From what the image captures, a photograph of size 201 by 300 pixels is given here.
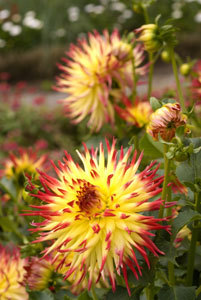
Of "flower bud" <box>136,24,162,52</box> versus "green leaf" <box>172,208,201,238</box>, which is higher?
"flower bud" <box>136,24,162,52</box>

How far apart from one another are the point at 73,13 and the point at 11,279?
465 centimetres

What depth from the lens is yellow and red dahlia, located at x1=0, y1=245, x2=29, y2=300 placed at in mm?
579

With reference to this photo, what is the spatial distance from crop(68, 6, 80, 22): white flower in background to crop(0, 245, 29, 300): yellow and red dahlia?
15.1 ft

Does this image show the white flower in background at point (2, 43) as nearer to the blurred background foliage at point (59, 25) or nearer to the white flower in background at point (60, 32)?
the blurred background foliage at point (59, 25)

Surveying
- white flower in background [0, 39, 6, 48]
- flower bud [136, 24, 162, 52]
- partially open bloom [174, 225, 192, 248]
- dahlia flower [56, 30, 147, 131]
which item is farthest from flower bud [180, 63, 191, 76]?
white flower in background [0, 39, 6, 48]

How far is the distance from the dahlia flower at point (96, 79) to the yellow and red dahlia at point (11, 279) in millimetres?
272

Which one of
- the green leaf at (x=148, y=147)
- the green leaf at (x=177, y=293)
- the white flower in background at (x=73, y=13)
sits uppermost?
the white flower in background at (x=73, y=13)

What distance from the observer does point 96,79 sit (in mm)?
799

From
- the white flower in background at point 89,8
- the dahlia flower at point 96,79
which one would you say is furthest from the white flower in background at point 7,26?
the dahlia flower at point 96,79

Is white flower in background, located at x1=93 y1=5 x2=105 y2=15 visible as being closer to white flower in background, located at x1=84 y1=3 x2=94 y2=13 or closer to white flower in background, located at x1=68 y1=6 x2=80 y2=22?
white flower in background, located at x1=84 y1=3 x2=94 y2=13

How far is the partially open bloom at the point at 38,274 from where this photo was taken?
530 mm

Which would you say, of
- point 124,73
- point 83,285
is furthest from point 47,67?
point 83,285

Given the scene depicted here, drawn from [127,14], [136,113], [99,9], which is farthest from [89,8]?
[136,113]

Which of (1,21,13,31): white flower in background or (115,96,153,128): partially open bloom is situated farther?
(1,21,13,31): white flower in background
